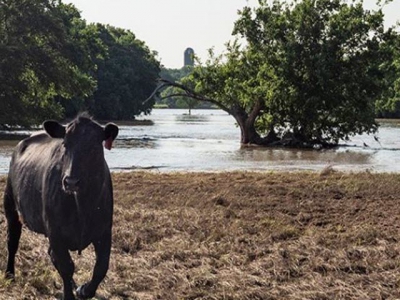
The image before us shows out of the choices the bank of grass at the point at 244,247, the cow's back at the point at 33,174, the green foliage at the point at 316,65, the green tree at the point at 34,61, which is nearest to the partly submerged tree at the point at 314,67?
the green foliage at the point at 316,65

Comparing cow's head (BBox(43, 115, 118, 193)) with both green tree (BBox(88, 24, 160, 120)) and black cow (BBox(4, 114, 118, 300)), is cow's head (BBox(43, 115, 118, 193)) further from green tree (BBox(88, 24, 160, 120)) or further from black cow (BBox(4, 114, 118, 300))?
green tree (BBox(88, 24, 160, 120))

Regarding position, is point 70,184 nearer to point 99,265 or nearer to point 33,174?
point 99,265

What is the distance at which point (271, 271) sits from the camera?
766 cm

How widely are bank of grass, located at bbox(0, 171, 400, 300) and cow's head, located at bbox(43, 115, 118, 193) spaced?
5.69ft

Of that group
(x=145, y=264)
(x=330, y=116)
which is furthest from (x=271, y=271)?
(x=330, y=116)

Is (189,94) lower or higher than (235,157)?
higher

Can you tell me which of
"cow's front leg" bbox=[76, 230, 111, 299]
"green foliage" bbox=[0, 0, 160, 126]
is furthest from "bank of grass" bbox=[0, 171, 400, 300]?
"green foliage" bbox=[0, 0, 160, 126]

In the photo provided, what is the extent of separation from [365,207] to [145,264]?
516 centimetres

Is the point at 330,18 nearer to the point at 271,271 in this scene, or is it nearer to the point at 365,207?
the point at 365,207

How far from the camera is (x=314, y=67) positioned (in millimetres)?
34812

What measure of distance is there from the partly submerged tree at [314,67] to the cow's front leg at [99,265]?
94.1ft

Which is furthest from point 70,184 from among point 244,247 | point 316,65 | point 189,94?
point 189,94

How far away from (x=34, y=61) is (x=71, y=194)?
120 feet

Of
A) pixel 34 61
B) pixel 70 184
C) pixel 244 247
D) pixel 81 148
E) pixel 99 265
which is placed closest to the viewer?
pixel 70 184
